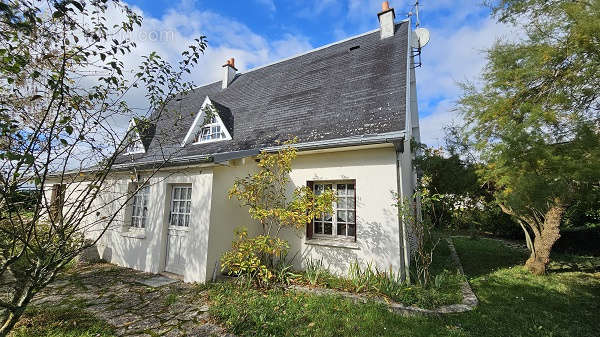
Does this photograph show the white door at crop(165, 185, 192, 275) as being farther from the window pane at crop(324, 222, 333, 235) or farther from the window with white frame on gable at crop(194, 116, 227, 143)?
the window pane at crop(324, 222, 333, 235)

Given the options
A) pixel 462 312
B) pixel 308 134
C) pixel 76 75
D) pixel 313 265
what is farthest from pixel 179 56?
pixel 462 312

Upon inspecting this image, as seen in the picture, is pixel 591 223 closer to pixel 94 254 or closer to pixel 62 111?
pixel 62 111

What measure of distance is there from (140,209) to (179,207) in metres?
1.86

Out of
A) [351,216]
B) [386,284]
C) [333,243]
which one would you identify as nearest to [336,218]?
[351,216]

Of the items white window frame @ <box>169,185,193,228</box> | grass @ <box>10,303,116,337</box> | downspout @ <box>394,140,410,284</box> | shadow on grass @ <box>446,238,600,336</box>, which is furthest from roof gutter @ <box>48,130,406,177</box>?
shadow on grass @ <box>446,238,600,336</box>

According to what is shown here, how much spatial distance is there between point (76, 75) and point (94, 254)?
771cm

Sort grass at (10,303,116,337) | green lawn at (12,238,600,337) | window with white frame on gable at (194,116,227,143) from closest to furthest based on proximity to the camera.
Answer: grass at (10,303,116,337) → green lawn at (12,238,600,337) → window with white frame on gable at (194,116,227,143)

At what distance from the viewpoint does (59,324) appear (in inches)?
164

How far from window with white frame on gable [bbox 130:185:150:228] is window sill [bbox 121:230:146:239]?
0.71ft

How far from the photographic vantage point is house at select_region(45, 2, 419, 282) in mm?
6090

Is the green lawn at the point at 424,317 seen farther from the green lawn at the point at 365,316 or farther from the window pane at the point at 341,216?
the window pane at the point at 341,216

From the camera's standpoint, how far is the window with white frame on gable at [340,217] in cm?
666

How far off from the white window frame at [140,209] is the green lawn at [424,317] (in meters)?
3.79

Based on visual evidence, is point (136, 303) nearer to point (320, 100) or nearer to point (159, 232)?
point (159, 232)
